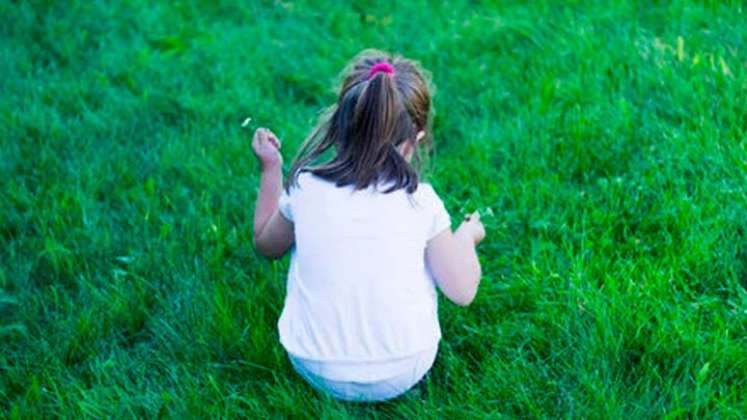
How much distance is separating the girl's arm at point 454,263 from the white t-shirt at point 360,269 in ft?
0.13

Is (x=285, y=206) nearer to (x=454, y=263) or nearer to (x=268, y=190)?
(x=268, y=190)

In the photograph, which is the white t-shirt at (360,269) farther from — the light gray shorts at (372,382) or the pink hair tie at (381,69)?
the pink hair tie at (381,69)

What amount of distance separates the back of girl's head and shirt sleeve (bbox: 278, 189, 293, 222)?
61mm

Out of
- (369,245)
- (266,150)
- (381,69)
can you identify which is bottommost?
(369,245)

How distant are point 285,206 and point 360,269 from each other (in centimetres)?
32

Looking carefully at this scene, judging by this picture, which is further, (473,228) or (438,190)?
(438,190)

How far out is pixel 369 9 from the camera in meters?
5.70

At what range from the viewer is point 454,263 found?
279 cm

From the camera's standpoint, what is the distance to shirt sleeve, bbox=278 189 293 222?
2.79 meters

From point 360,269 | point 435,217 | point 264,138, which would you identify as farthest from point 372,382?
point 264,138

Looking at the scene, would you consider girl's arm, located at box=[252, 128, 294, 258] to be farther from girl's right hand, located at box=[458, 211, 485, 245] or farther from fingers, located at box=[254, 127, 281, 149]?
girl's right hand, located at box=[458, 211, 485, 245]

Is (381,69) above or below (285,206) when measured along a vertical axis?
→ above

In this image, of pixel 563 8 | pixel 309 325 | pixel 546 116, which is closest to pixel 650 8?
pixel 563 8

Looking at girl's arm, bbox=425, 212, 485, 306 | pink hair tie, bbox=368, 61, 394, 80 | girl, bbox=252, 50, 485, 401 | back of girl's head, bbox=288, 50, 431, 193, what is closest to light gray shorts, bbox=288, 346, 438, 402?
girl, bbox=252, 50, 485, 401
